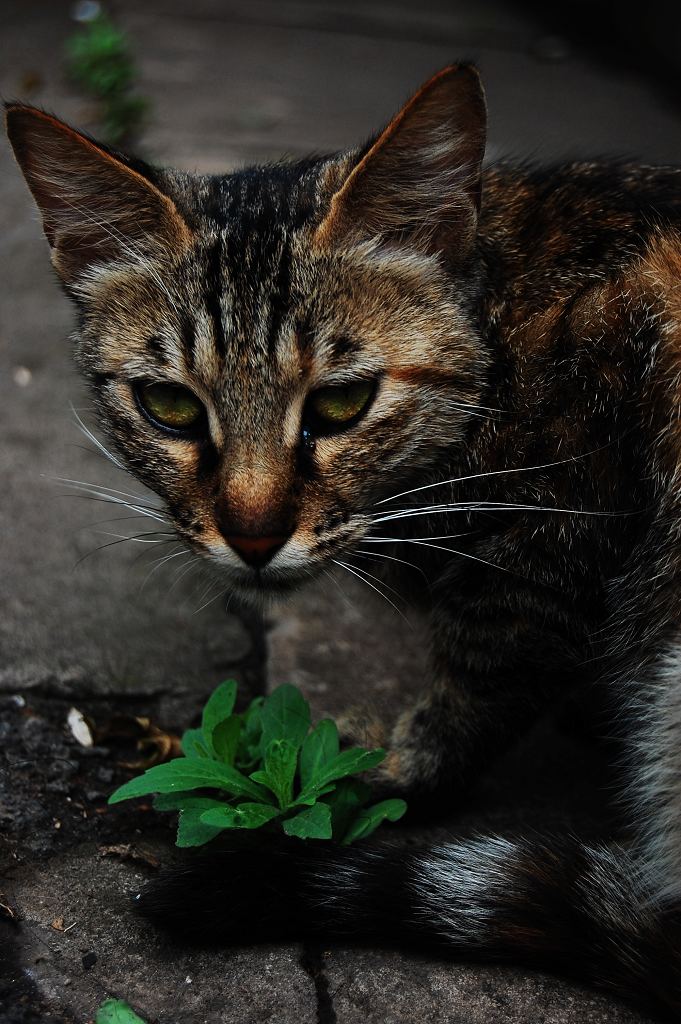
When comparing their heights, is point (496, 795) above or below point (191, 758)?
below

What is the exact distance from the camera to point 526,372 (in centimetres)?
213

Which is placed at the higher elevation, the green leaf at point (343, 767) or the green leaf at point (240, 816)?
the green leaf at point (343, 767)

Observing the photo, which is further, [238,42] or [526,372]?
[238,42]

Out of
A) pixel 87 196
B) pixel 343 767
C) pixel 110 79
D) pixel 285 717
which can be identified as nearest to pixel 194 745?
pixel 285 717

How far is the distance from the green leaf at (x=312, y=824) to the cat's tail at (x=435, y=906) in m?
0.03

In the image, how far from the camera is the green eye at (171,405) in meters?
2.07

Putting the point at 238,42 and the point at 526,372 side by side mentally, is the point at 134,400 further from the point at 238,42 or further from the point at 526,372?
the point at 238,42

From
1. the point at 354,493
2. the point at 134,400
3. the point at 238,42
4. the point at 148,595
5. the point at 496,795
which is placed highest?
the point at 238,42

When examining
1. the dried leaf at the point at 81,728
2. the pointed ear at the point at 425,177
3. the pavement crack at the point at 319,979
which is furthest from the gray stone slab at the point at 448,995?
the pointed ear at the point at 425,177

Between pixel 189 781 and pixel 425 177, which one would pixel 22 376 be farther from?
pixel 189 781

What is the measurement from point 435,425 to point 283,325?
37 cm

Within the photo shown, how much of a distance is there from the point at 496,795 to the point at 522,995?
2.11 ft

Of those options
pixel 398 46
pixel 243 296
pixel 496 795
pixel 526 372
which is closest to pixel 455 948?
pixel 496 795

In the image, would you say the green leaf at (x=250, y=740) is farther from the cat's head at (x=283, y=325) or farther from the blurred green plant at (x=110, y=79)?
the blurred green plant at (x=110, y=79)
